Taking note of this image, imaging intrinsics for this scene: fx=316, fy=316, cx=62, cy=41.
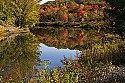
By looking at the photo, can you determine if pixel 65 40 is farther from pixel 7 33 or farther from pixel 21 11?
pixel 21 11

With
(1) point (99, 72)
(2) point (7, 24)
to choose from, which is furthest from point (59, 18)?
(1) point (99, 72)

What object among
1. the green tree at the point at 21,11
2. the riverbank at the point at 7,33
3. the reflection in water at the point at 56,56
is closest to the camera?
the reflection in water at the point at 56,56

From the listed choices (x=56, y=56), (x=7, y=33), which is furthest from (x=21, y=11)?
(x=56, y=56)

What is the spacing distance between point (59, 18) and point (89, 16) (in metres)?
10.9

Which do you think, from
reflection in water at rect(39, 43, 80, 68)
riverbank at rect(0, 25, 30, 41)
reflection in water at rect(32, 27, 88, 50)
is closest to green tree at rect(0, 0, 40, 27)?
riverbank at rect(0, 25, 30, 41)

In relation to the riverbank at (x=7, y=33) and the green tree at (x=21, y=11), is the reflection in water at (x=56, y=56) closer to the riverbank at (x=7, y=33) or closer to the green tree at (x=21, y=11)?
the riverbank at (x=7, y=33)

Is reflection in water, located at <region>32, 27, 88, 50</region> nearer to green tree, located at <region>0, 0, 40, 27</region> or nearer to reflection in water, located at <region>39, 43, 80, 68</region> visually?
reflection in water, located at <region>39, 43, 80, 68</region>

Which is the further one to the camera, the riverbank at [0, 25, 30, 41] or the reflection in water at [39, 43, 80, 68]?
the riverbank at [0, 25, 30, 41]

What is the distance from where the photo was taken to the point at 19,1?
77.3m

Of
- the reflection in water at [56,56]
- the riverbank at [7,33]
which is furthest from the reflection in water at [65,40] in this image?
the riverbank at [7,33]

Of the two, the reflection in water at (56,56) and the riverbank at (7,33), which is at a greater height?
the reflection in water at (56,56)

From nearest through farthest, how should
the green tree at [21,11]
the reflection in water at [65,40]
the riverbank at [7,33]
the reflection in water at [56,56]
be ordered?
the reflection in water at [56,56] → the reflection in water at [65,40] → the riverbank at [7,33] → the green tree at [21,11]

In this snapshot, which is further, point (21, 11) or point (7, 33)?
point (21, 11)

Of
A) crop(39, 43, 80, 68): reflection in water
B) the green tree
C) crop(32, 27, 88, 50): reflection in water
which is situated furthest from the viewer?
the green tree
